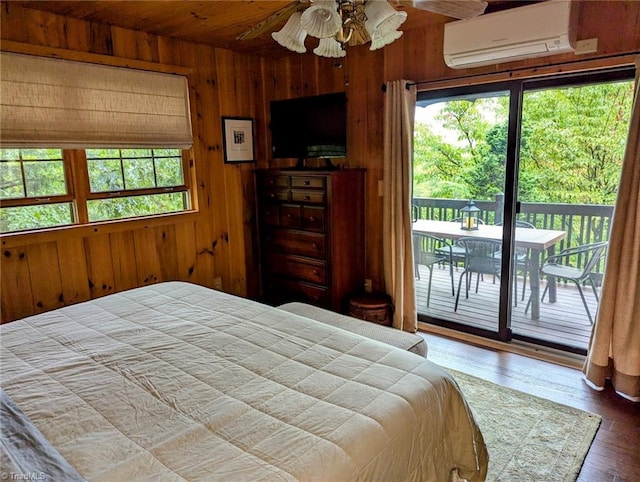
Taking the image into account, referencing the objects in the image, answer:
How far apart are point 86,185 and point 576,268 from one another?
3685 mm

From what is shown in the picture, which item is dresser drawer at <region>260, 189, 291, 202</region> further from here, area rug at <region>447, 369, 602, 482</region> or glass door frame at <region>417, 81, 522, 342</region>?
area rug at <region>447, 369, 602, 482</region>

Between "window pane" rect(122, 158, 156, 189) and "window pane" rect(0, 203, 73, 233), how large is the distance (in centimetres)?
50

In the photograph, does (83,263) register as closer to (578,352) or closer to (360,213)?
(360,213)

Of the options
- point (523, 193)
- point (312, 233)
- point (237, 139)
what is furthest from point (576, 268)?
point (237, 139)

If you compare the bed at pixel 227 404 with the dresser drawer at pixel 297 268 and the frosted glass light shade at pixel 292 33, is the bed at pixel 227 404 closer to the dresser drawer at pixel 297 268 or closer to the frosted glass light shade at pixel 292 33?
the frosted glass light shade at pixel 292 33

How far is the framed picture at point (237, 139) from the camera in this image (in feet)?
13.4

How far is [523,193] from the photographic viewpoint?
324 cm

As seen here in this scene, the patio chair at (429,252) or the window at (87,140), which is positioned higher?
the window at (87,140)

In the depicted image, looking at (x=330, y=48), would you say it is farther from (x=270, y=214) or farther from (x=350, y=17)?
(x=270, y=214)

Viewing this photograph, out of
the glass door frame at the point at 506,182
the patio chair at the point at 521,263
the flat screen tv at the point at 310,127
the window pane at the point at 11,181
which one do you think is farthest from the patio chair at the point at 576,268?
the window pane at the point at 11,181

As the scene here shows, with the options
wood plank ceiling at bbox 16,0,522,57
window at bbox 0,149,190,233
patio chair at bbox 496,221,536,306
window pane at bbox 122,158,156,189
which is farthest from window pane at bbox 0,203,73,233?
patio chair at bbox 496,221,536,306

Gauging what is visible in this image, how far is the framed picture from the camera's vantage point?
13.4ft

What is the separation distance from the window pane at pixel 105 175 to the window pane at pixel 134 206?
10 centimetres

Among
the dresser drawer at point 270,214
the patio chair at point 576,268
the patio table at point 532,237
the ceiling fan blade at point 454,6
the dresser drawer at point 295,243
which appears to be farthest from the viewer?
the dresser drawer at point 270,214
